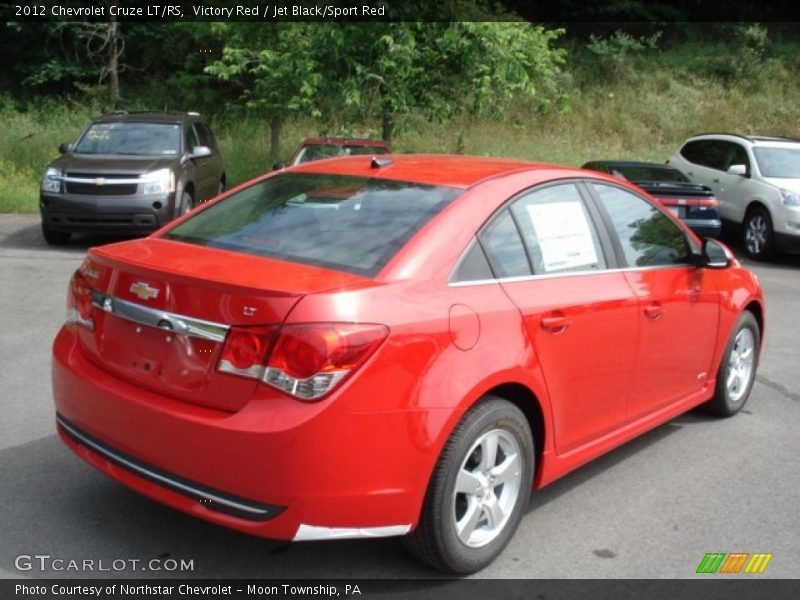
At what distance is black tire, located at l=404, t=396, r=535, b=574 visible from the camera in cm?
337

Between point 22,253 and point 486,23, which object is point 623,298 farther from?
point 486,23

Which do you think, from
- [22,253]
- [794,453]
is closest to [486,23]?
[22,253]

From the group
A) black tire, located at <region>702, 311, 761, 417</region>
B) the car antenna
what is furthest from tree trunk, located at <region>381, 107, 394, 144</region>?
the car antenna

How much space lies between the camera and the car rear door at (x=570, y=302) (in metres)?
3.82

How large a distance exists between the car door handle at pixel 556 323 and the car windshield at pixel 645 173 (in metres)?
9.07

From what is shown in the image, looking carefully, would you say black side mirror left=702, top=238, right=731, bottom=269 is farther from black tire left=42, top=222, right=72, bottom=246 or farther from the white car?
black tire left=42, top=222, right=72, bottom=246

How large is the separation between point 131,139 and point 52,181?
1603mm

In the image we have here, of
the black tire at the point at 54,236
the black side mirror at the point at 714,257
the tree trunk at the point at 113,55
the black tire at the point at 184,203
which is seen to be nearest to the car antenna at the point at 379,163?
the black side mirror at the point at 714,257

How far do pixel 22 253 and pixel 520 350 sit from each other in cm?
964

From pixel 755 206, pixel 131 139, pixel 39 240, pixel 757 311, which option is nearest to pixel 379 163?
pixel 757 311

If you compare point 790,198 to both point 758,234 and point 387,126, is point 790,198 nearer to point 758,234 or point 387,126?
point 758,234

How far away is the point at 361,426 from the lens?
3113mm

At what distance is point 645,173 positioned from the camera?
1303 cm

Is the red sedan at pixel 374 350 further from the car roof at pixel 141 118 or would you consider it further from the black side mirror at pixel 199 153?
the car roof at pixel 141 118
